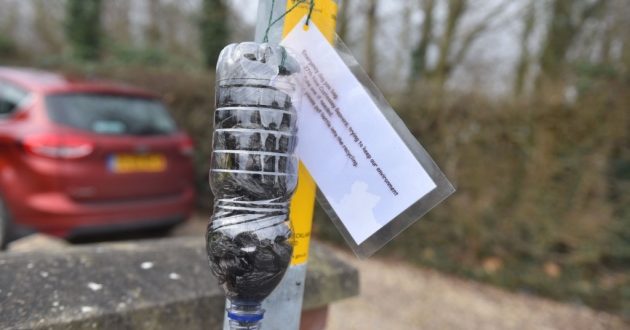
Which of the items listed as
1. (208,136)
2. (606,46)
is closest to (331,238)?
(208,136)

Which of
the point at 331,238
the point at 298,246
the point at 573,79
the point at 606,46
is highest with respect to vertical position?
the point at 298,246

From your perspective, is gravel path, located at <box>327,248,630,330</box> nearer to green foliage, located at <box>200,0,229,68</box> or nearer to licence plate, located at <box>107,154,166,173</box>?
licence plate, located at <box>107,154,166,173</box>

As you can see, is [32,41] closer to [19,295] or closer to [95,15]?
[95,15]

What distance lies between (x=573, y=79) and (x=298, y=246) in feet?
13.5

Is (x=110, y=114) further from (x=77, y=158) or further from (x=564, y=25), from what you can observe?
(x=564, y=25)

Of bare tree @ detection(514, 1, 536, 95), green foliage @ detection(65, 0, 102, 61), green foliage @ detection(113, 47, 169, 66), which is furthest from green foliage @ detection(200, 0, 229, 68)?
bare tree @ detection(514, 1, 536, 95)

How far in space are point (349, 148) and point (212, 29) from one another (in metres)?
11.5

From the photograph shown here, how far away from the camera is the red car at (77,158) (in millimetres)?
3457

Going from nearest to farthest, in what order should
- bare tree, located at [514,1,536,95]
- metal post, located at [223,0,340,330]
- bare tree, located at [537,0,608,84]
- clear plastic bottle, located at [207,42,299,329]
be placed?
→ clear plastic bottle, located at [207,42,299,329] < metal post, located at [223,0,340,330] < bare tree, located at [537,0,608,84] < bare tree, located at [514,1,536,95]

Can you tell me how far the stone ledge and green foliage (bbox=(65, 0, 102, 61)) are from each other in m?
14.2

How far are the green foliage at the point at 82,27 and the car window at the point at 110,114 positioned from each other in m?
11.2

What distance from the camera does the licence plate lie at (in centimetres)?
369

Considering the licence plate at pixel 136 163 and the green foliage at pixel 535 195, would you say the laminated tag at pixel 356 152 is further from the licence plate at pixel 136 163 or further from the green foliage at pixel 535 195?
the green foliage at pixel 535 195

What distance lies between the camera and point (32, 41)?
17547mm
